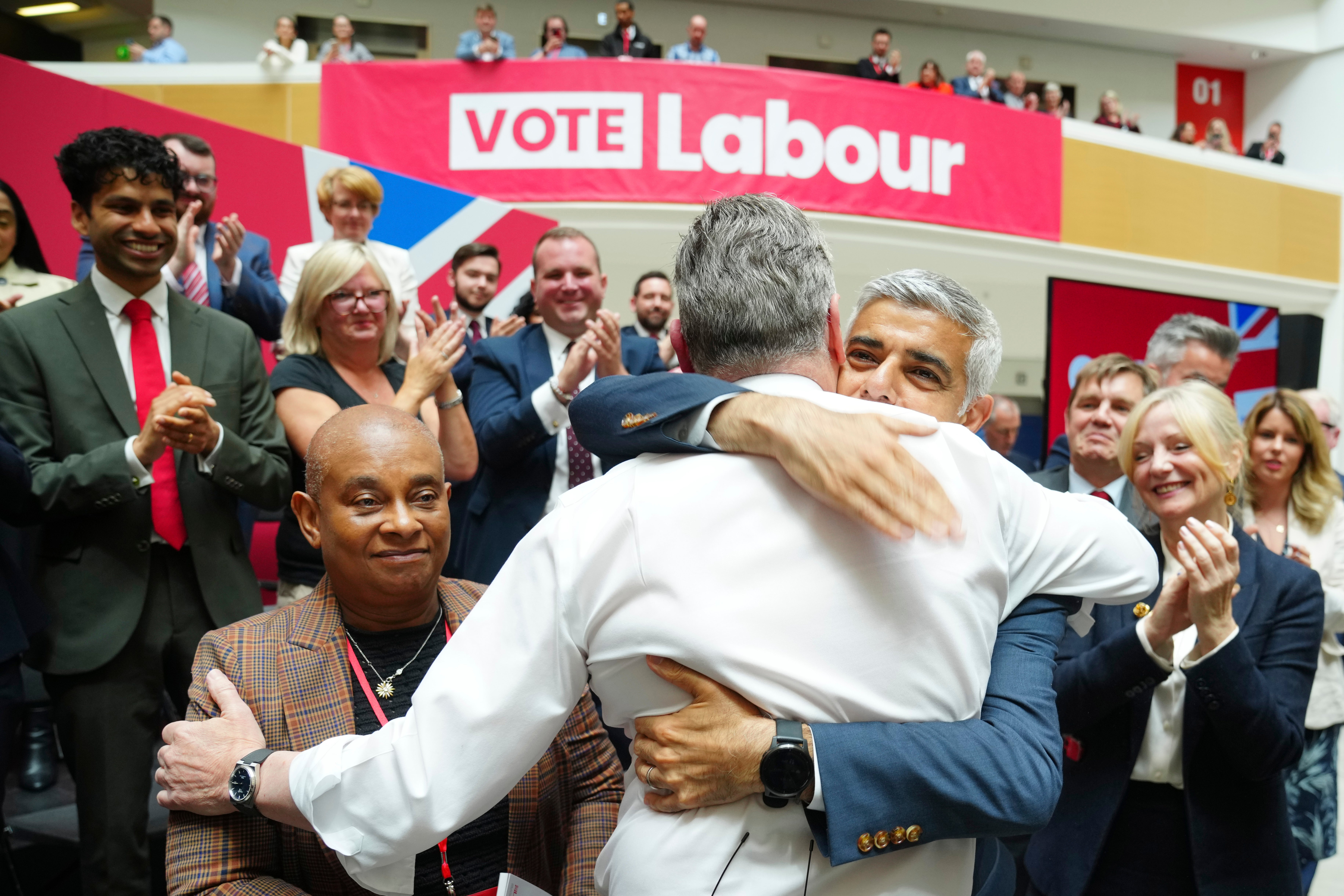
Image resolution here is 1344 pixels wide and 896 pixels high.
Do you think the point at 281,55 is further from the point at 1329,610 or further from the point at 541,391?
the point at 1329,610

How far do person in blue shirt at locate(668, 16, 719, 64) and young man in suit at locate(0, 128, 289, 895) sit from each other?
993cm

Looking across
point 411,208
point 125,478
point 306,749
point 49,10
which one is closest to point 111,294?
point 125,478

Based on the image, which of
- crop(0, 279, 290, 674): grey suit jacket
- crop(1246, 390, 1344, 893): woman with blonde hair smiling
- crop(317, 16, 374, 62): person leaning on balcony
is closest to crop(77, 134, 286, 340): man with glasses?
crop(0, 279, 290, 674): grey suit jacket

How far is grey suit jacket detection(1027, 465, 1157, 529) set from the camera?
247 cm

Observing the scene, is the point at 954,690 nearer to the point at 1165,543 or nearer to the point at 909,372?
the point at 909,372

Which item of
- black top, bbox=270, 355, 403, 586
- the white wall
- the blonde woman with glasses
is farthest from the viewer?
the white wall

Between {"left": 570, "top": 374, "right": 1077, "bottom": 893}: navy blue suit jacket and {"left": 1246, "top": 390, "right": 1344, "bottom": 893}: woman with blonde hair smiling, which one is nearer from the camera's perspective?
{"left": 570, "top": 374, "right": 1077, "bottom": 893}: navy blue suit jacket

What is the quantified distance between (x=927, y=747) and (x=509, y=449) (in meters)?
2.09

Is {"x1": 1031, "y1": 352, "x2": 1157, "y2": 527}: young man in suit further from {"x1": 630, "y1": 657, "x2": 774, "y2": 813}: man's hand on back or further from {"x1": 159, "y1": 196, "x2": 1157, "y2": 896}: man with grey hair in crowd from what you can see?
{"x1": 630, "y1": 657, "x2": 774, "y2": 813}: man's hand on back

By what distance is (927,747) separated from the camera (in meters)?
1.10

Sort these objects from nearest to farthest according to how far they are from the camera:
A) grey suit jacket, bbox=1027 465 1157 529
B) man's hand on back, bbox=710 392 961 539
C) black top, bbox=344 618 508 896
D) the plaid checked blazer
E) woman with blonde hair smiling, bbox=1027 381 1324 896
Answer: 1. man's hand on back, bbox=710 392 961 539
2. the plaid checked blazer
3. black top, bbox=344 618 508 896
4. woman with blonde hair smiling, bbox=1027 381 1324 896
5. grey suit jacket, bbox=1027 465 1157 529

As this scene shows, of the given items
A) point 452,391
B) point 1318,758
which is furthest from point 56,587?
point 1318,758

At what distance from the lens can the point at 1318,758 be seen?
2.75 meters

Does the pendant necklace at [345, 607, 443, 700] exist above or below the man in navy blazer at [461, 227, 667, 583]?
below
